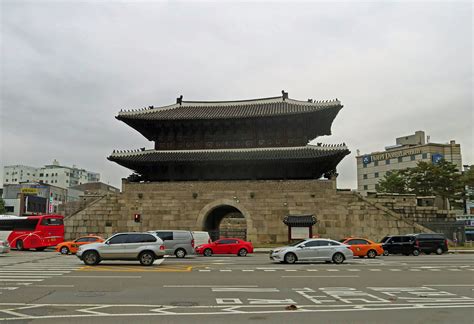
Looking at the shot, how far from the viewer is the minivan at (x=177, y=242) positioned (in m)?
26.4

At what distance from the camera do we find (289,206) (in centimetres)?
3594

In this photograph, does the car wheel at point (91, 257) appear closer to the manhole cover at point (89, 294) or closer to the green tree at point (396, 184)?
the manhole cover at point (89, 294)

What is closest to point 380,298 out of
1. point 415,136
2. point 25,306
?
point 25,306

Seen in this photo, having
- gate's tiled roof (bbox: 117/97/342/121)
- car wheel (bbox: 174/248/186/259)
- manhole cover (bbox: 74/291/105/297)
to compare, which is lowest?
car wheel (bbox: 174/248/186/259)

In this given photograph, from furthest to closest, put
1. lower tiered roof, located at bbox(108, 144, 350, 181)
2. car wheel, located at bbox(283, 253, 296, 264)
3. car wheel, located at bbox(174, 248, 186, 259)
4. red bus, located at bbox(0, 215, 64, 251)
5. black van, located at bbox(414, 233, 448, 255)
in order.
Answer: lower tiered roof, located at bbox(108, 144, 350, 181), red bus, located at bbox(0, 215, 64, 251), black van, located at bbox(414, 233, 448, 255), car wheel, located at bbox(174, 248, 186, 259), car wheel, located at bbox(283, 253, 296, 264)

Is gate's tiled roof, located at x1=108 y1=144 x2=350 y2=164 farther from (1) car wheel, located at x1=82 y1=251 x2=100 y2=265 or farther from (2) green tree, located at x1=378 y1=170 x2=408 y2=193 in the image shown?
(2) green tree, located at x1=378 y1=170 x2=408 y2=193

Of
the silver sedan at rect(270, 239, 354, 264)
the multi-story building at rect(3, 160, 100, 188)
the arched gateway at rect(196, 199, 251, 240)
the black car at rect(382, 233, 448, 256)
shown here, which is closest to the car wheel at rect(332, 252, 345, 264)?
the silver sedan at rect(270, 239, 354, 264)

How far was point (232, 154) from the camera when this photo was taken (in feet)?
120

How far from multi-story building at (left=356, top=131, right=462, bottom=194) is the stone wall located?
47366mm

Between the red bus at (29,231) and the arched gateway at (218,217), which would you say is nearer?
the red bus at (29,231)

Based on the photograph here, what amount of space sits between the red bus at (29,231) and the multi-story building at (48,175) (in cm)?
9521

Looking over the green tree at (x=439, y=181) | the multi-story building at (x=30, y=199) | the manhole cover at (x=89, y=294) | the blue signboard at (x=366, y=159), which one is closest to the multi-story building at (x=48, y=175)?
the multi-story building at (x=30, y=199)

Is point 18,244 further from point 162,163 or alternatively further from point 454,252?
point 454,252

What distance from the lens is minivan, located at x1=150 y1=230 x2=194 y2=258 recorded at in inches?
1041
